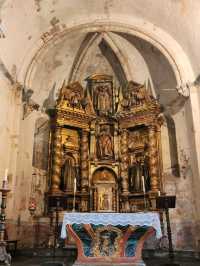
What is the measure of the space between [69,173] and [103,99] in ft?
11.4

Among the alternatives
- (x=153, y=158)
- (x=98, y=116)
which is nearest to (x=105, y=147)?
(x=98, y=116)

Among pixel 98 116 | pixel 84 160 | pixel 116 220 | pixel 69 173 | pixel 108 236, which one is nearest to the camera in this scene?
pixel 116 220

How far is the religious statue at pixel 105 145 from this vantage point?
1143cm

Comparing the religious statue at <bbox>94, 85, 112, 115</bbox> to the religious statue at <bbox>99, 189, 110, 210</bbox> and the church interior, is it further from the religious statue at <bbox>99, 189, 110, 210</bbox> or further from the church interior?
the religious statue at <bbox>99, 189, 110, 210</bbox>

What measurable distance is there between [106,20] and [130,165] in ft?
18.4

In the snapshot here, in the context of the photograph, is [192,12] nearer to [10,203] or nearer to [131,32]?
[131,32]

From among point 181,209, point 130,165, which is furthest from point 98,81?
point 181,209

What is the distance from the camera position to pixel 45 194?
1052cm

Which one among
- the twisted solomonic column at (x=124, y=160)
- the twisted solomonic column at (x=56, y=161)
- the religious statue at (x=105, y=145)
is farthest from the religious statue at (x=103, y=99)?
the twisted solomonic column at (x=56, y=161)

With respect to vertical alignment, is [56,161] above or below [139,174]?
above

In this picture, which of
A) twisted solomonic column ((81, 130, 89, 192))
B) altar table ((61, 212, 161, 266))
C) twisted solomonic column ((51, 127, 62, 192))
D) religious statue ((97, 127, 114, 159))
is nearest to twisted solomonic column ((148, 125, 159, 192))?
religious statue ((97, 127, 114, 159))

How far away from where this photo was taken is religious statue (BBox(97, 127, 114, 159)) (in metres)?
11.4

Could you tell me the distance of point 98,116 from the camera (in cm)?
1205

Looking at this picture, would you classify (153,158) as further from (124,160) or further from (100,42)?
(100,42)
